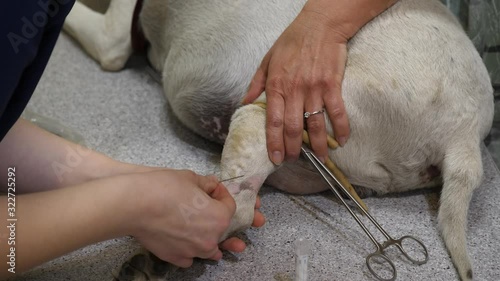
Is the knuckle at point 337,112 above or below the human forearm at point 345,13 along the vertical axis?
below

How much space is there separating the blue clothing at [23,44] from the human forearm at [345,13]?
18.9 inches

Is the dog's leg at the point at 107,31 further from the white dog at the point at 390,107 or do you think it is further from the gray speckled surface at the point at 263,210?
the white dog at the point at 390,107

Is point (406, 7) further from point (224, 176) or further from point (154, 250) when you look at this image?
point (154, 250)

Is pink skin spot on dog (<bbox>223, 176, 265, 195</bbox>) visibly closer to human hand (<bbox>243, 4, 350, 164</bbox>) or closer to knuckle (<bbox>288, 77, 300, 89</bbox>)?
human hand (<bbox>243, 4, 350, 164</bbox>)

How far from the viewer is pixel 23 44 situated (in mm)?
812

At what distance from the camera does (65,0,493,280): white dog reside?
109cm

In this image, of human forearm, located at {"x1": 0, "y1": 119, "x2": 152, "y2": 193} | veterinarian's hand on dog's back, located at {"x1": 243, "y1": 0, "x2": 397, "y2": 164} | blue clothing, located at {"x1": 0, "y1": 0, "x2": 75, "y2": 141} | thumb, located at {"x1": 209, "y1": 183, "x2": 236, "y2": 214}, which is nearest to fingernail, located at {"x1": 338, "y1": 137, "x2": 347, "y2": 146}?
veterinarian's hand on dog's back, located at {"x1": 243, "y1": 0, "x2": 397, "y2": 164}

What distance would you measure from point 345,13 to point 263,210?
0.42 metres

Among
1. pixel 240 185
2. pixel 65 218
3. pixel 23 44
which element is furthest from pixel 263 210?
pixel 23 44

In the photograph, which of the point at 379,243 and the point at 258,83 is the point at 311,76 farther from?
the point at 379,243

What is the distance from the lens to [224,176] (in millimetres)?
1091

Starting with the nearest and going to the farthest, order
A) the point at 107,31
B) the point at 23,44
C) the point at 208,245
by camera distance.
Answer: the point at 23,44, the point at 208,245, the point at 107,31

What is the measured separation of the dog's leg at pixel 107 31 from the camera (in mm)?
1598

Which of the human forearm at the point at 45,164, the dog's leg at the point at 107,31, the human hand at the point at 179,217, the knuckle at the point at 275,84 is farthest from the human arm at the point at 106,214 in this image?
the dog's leg at the point at 107,31
